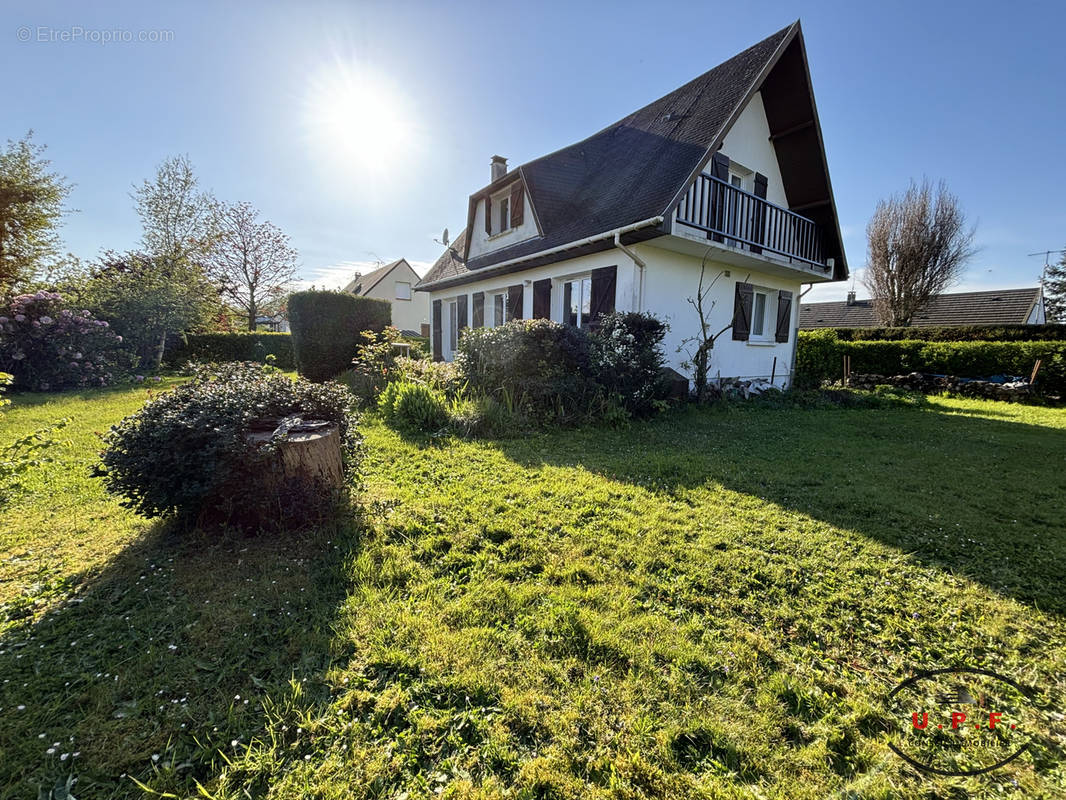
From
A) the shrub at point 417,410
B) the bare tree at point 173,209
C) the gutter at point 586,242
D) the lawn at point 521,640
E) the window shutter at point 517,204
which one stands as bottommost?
the lawn at point 521,640

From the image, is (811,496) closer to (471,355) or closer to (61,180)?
(471,355)

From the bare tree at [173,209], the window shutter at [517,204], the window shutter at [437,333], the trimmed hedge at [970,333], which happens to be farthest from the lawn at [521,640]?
the bare tree at [173,209]

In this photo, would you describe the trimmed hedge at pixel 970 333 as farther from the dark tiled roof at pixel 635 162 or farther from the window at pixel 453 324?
the window at pixel 453 324

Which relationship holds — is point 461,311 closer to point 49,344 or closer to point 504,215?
point 504,215

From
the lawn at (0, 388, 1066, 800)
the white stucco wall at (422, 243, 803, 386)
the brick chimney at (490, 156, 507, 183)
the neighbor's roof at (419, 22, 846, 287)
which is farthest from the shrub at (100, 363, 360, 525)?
the brick chimney at (490, 156, 507, 183)

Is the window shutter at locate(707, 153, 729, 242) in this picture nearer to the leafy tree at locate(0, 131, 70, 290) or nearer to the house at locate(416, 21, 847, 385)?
the house at locate(416, 21, 847, 385)

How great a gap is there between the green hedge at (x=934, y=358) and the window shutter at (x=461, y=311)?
10320 mm

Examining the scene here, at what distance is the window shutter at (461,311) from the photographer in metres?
→ 13.5

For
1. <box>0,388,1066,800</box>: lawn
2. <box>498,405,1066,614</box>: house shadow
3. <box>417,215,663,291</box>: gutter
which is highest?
<box>417,215,663,291</box>: gutter

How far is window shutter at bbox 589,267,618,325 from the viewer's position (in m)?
8.38

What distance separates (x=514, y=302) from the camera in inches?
426

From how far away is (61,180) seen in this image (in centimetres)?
1288

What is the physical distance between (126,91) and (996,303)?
34251 millimetres

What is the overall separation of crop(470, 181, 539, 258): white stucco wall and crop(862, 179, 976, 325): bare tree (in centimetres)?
2038
